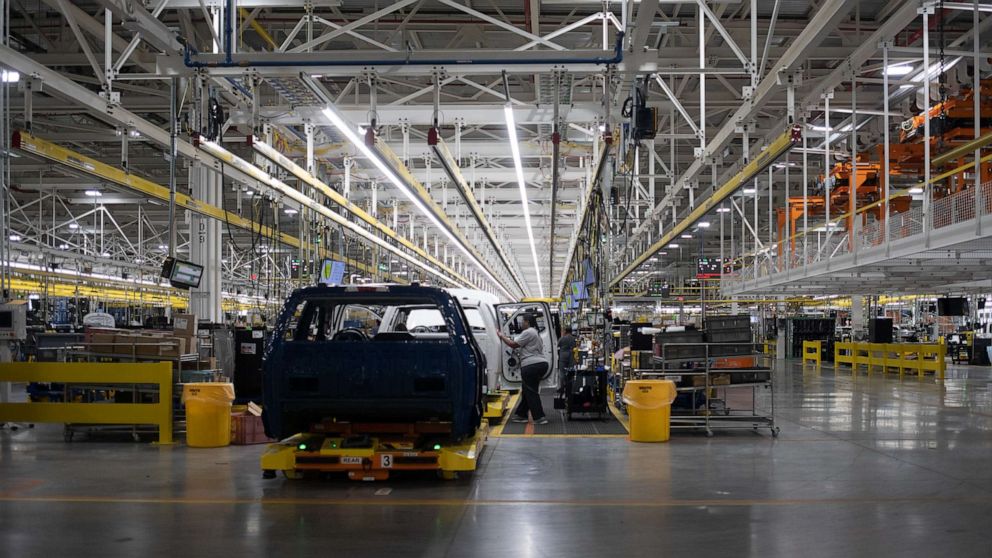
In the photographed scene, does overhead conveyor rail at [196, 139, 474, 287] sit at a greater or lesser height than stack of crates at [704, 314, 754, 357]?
greater

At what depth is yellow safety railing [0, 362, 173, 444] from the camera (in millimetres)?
9688

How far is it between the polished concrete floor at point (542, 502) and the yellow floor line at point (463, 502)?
22 mm

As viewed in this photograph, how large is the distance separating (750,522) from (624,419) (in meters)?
6.15

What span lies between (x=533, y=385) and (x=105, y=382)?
204 inches

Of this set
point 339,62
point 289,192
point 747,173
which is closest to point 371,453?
point 339,62

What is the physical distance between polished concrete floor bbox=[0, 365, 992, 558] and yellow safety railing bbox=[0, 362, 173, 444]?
1.12ft

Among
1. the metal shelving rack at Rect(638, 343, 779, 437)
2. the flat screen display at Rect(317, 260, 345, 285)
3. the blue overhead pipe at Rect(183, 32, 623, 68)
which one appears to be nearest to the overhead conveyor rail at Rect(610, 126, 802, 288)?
the metal shelving rack at Rect(638, 343, 779, 437)

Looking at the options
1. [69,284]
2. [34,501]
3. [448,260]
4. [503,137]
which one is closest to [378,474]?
[34,501]

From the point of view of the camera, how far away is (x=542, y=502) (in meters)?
6.53

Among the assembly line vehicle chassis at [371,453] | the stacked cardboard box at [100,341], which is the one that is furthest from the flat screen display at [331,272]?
the assembly line vehicle chassis at [371,453]

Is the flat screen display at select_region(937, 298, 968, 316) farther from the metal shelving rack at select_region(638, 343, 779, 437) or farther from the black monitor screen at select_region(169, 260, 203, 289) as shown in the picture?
the black monitor screen at select_region(169, 260, 203, 289)

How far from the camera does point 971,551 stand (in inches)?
202

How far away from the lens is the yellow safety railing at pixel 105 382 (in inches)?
381

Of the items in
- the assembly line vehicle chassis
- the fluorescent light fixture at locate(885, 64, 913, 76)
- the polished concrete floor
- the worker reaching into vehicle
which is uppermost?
the fluorescent light fixture at locate(885, 64, 913, 76)
